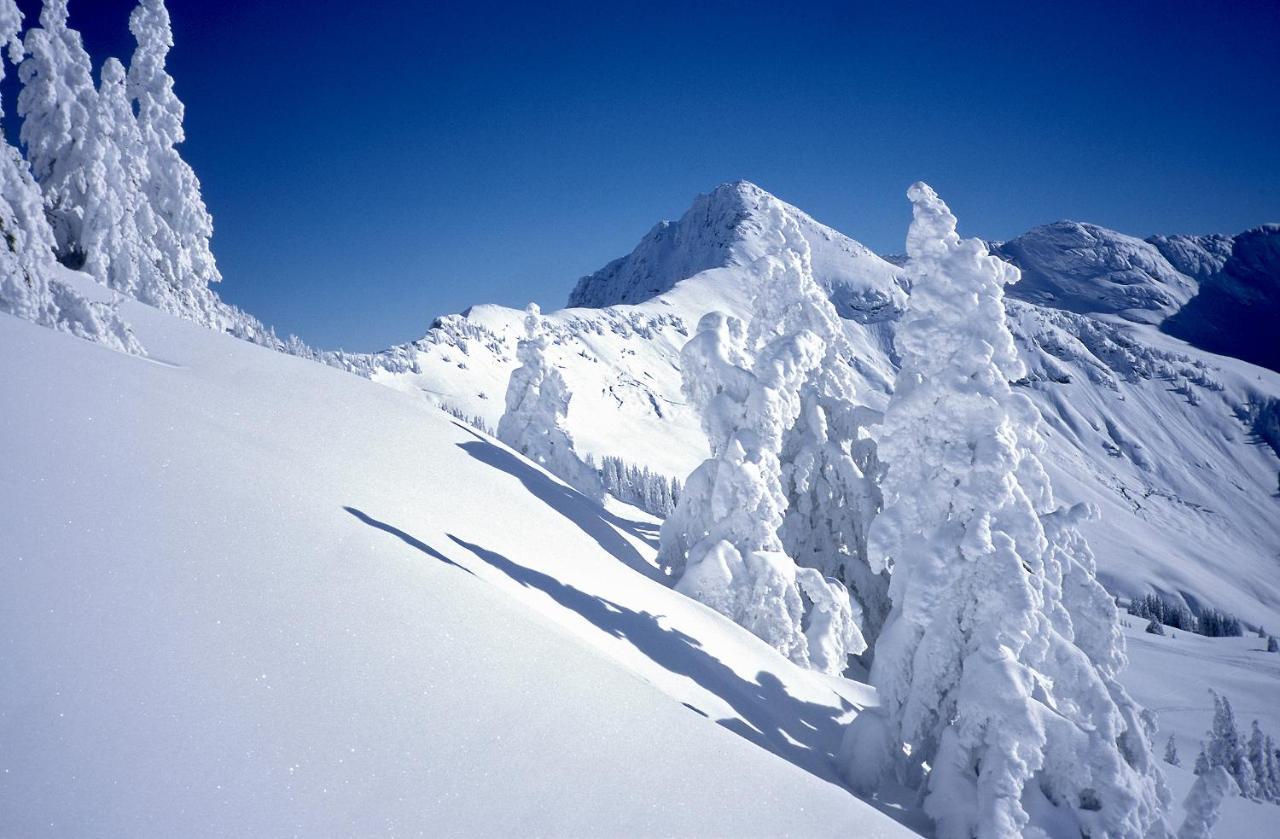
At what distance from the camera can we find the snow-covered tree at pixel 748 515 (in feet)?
57.8

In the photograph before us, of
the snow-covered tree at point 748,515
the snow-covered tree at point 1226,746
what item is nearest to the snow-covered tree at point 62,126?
the snow-covered tree at point 748,515

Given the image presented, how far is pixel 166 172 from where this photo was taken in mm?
26797

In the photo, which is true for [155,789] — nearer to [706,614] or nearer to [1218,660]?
[706,614]

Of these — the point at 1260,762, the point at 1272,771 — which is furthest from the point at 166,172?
the point at 1272,771

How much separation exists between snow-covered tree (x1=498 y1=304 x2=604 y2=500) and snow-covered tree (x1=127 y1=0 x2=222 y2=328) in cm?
1357

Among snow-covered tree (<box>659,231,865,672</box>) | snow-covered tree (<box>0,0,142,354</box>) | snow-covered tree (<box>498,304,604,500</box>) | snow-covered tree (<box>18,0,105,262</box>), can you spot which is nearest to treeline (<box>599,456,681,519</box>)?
snow-covered tree (<box>498,304,604,500</box>)

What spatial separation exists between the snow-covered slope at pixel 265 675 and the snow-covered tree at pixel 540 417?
74.2ft

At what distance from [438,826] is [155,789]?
1.41 m

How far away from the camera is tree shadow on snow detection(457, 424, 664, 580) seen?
15.8 meters

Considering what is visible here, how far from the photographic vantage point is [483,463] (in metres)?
15.2

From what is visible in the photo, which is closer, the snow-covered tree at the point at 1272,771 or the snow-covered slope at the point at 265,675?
the snow-covered slope at the point at 265,675

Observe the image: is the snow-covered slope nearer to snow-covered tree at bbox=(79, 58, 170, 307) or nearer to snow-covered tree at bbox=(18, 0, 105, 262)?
snow-covered tree at bbox=(79, 58, 170, 307)

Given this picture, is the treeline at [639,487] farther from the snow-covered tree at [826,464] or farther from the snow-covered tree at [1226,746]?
the snow-covered tree at [826,464]

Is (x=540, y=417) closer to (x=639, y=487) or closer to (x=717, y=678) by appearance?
(x=717, y=678)
